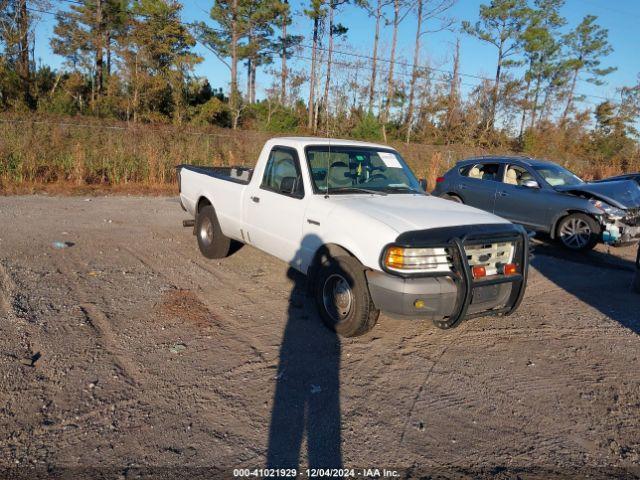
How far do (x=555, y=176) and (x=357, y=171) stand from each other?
245 inches

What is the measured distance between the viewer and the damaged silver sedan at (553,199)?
884 cm

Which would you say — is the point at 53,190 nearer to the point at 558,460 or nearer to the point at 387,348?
the point at 387,348

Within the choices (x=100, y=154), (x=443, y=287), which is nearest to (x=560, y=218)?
(x=443, y=287)

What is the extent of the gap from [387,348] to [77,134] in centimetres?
1518

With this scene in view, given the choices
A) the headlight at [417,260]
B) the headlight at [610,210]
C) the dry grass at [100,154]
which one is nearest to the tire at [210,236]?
the headlight at [417,260]

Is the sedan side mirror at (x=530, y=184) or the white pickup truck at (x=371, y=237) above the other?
the sedan side mirror at (x=530, y=184)

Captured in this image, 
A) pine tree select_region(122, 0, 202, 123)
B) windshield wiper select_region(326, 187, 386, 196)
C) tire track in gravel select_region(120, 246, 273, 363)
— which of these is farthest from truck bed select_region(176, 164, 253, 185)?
pine tree select_region(122, 0, 202, 123)

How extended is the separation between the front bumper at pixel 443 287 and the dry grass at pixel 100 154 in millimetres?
11991

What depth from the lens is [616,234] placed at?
28.7 ft

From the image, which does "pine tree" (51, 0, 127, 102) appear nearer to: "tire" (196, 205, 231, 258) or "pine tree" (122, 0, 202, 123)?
"pine tree" (122, 0, 202, 123)

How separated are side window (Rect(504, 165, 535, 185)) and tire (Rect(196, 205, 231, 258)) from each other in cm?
631

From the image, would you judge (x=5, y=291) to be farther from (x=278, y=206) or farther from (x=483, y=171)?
(x=483, y=171)

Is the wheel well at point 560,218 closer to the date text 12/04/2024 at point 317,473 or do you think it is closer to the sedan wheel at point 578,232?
the sedan wheel at point 578,232

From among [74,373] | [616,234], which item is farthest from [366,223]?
[616,234]
